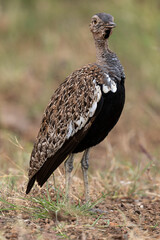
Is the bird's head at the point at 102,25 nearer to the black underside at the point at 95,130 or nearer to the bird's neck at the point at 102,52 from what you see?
the bird's neck at the point at 102,52

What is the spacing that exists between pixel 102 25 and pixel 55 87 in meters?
5.39

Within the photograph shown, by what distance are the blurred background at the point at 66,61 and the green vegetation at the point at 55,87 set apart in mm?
19

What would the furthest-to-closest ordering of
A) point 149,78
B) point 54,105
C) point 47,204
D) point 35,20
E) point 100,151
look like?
point 35,20 < point 149,78 < point 100,151 < point 54,105 < point 47,204

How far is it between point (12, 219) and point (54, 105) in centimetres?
114

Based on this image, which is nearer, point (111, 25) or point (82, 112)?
point (82, 112)

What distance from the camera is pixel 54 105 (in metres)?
4.55

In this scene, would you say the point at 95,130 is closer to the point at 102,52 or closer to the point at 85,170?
the point at 85,170

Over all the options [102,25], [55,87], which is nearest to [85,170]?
[102,25]

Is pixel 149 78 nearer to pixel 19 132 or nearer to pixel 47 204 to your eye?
pixel 19 132

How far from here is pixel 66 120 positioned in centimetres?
438

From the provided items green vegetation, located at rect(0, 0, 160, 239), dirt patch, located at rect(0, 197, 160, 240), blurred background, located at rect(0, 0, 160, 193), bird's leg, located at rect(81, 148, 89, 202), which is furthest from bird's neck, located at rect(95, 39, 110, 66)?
blurred background, located at rect(0, 0, 160, 193)

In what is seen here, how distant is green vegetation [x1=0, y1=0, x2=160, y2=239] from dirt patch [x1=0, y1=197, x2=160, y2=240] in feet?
0.05

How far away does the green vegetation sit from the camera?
437cm

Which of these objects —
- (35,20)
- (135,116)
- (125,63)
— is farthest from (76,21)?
(135,116)
